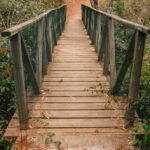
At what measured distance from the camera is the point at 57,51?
880 centimetres

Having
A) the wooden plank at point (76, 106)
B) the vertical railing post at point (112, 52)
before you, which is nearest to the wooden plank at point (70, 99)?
the wooden plank at point (76, 106)

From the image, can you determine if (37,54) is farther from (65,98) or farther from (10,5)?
(10,5)

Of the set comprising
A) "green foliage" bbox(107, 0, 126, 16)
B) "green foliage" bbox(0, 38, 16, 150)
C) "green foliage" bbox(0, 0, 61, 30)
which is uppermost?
"green foliage" bbox(0, 0, 61, 30)

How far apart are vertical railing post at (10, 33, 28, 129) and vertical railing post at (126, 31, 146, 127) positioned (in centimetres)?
143

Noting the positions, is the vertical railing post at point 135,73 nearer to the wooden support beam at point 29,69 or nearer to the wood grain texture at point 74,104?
the wood grain texture at point 74,104

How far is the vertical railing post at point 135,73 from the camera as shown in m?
3.73

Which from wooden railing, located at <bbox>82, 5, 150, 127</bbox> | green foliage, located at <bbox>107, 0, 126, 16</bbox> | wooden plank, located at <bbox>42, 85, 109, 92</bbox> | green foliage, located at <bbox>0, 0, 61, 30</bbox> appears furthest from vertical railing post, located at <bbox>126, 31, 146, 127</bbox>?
green foliage, located at <bbox>107, 0, 126, 16</bbox>

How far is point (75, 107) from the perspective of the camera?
16.0 ft

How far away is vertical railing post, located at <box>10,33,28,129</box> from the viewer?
363 cm

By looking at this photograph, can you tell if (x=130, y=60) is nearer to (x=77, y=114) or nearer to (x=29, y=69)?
(x=77, y=114)

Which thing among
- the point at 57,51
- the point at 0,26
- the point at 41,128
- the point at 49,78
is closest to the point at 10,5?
the point at 0,26

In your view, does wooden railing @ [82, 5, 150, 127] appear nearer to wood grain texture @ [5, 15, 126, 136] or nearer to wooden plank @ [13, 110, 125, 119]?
wood grain texture @ [5, 15, 126, 136]

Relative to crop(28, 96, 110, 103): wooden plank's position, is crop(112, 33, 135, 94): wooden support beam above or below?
above

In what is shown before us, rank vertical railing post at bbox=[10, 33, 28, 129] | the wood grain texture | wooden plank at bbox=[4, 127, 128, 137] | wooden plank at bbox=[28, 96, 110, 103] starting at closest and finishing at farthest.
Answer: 1. vertical railing post at bbox=[10, 33, 28, 129]
2. wooden plank at bbox=[4, 127, 128, 137]
3. the wood grain texture
4. wooden plank at bbox=[28, 96, 110, 103]
